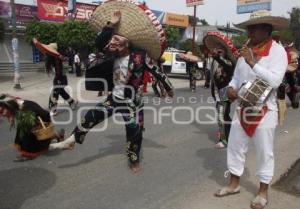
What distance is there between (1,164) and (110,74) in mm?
1849

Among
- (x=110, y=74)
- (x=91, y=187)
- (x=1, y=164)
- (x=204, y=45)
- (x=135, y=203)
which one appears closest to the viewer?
(x=135, y=203)

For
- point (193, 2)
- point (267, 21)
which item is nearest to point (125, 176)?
point (267, 21)

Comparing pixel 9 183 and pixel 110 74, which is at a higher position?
pixel 110 74

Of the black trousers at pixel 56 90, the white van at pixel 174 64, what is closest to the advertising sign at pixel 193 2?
the white van at pixel 174 64

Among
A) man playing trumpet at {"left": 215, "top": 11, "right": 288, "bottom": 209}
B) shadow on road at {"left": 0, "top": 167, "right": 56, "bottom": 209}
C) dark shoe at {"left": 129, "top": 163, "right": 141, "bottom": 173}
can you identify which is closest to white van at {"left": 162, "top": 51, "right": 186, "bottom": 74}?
dark shoe at {"left": 129, "top": 163, "right": 141, "bottom": 173}

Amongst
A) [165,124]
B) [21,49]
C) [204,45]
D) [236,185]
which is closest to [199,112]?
[165,124]

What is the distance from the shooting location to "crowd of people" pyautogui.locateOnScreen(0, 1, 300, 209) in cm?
370

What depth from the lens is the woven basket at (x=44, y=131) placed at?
5156 millimetres

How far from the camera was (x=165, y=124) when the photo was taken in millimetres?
8195

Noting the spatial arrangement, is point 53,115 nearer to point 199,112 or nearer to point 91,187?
point 199,112

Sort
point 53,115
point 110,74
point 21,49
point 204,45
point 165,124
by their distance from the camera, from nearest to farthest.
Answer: point 110,74, point 204,45, point 165,124, point 53,115, point 21,49

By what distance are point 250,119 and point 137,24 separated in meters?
1.70

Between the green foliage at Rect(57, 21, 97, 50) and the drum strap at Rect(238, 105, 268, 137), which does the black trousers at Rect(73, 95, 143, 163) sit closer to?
the drum strap at Rect(238, 105, 268, 137)

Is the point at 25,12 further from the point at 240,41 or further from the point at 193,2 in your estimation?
the point at 240,41
